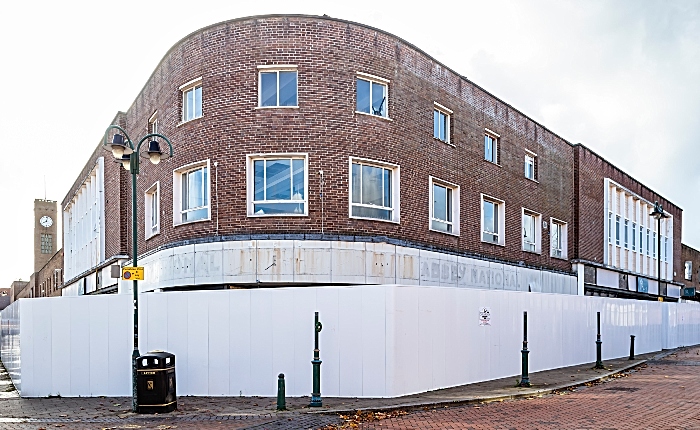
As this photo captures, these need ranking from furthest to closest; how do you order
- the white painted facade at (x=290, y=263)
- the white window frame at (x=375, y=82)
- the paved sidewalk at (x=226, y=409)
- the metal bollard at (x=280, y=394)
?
the white window frame at (x=375, y=82), the white painted facade at (x=290, y=263), the metal bollard at (x=280, y=394), the paved sidewalk at (x=226, y=409)

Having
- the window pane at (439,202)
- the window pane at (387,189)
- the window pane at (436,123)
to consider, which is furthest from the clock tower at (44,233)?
the window pane at (387,189)

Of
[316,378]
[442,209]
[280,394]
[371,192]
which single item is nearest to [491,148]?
[442,209]

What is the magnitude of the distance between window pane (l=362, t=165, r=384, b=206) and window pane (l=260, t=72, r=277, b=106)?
332 cm

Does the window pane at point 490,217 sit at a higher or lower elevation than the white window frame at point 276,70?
lower

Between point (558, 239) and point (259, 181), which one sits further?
point (558, 239)

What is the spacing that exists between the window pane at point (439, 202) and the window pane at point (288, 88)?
237 inches

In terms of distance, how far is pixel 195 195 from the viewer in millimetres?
19922

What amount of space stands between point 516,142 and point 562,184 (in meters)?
5.46

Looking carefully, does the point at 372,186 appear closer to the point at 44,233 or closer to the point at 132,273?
the point at 132,273

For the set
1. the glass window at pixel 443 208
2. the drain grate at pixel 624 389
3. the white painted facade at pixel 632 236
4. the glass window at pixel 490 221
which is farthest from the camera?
the white painted facade at pixel 632 236

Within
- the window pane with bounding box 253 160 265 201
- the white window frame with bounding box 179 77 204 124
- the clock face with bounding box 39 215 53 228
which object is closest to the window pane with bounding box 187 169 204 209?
the white window frame with bounding box 179 77 204 124

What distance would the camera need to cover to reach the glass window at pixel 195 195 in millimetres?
19450

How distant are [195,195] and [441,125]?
28.3 ft

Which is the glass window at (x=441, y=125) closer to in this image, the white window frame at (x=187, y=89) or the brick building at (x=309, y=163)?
the brick building at (x=309, y=163)
